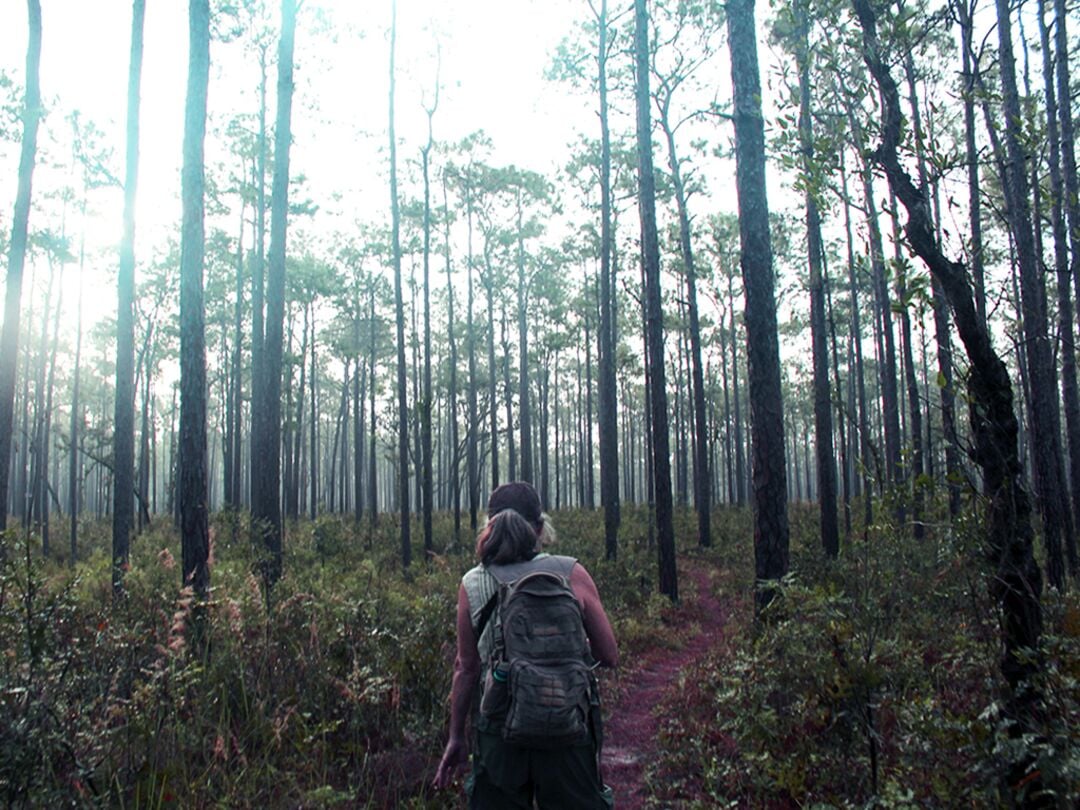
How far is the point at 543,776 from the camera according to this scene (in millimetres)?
2496

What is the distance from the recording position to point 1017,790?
106 inches

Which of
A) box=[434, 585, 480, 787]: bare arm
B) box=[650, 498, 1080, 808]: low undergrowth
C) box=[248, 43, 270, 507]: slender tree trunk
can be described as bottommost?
box=[650, 498, 1080, 808]: low undergrowth

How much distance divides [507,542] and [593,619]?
46cm

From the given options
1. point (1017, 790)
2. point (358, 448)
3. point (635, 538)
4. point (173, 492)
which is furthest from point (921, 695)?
point (173, 492)

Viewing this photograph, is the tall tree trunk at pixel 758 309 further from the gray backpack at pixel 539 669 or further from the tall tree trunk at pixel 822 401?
the tall tree trunk at pixel 822 401

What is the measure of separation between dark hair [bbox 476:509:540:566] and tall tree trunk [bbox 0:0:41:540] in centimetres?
1169

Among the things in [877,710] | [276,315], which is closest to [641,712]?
[877,710]

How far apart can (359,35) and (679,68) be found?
26.0 feet

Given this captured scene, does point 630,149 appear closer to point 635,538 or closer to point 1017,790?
point 635,538

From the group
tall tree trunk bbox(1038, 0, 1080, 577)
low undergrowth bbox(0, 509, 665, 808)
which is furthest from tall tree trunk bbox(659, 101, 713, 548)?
low undergrowth bbox(0, 509, 665, 808)

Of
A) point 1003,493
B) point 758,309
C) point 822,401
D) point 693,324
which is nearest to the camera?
point 1003,493

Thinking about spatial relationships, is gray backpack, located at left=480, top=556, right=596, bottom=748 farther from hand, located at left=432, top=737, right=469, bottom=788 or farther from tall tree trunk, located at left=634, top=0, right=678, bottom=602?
tall tree trunk, located at left=634, top=0, right=678, bottom=602

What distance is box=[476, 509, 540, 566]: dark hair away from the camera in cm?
279

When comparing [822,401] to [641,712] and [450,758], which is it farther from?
[450,758]
